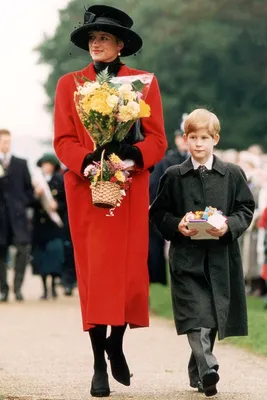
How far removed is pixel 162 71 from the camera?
5531 cm

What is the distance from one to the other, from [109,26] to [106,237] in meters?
1.16

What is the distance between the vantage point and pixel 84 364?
10.1 metres

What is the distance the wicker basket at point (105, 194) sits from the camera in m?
8.00

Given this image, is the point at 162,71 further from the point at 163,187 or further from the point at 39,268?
the point at 163,187

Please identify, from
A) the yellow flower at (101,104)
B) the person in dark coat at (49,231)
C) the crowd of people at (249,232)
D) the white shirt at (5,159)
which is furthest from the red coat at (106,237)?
the person in dark coat at (49,231)

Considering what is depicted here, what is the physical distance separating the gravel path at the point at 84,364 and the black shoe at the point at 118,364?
7 cm

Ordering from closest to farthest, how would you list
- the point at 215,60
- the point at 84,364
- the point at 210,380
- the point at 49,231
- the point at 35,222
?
the point at 210,380
the point at 84,364
the point at 49,231
the point at 35,222
the point at 215,60

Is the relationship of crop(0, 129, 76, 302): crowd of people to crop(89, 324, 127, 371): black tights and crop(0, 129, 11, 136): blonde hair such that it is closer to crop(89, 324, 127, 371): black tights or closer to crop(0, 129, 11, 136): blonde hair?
crop(0, 129, 11, 136): blonde hair

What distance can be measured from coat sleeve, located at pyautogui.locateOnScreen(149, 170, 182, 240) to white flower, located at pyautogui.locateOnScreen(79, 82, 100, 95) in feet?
2.31

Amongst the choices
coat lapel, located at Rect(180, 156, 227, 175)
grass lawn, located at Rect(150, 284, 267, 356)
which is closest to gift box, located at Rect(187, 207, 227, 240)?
coat lapel, located at Rect(180, 156, 227, 175)

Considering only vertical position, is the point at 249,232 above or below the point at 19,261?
above

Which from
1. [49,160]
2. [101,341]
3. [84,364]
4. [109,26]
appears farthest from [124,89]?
[49,160]

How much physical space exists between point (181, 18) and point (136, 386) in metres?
47.3

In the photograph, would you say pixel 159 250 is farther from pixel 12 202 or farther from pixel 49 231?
pixel 49 231
